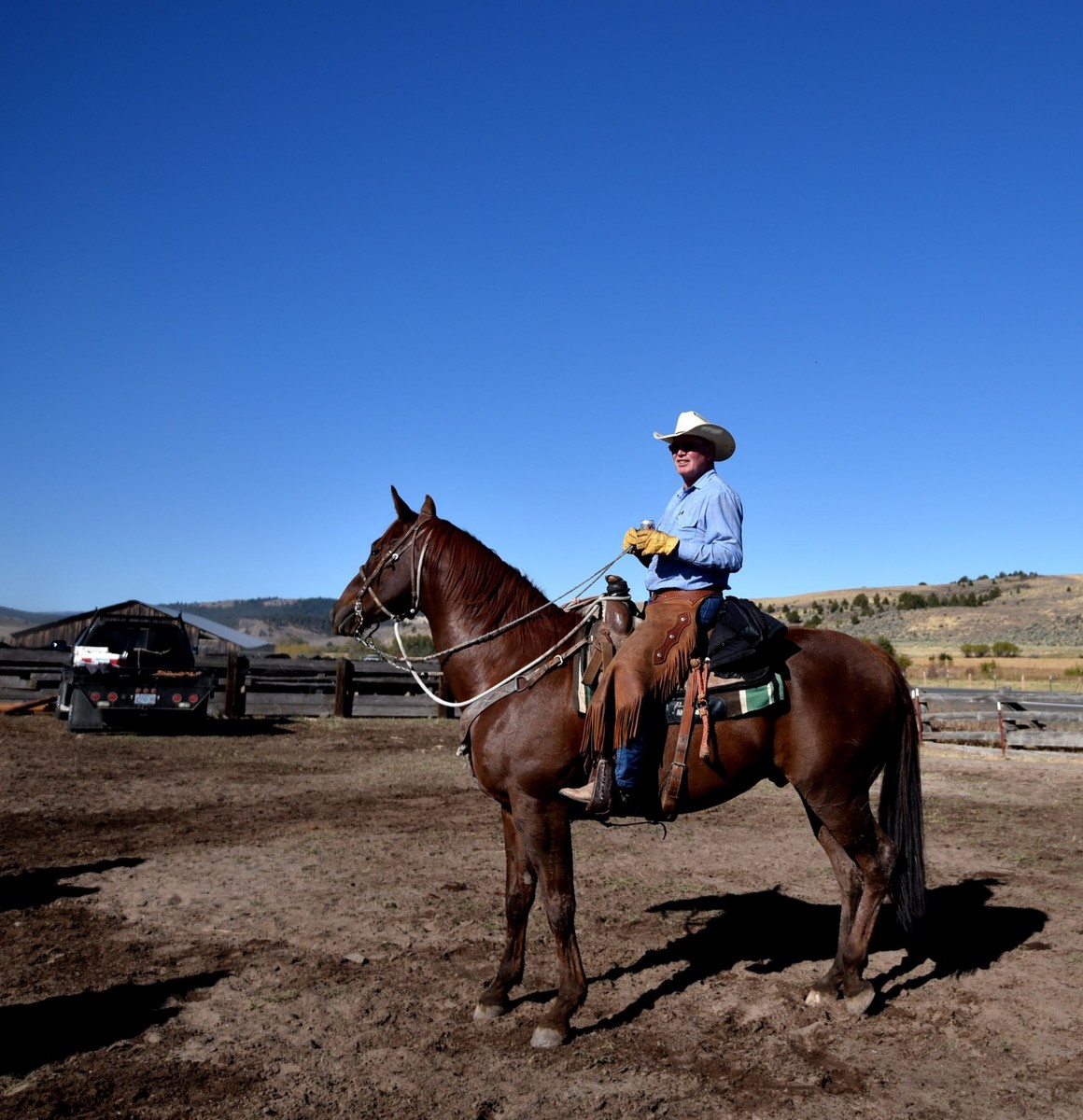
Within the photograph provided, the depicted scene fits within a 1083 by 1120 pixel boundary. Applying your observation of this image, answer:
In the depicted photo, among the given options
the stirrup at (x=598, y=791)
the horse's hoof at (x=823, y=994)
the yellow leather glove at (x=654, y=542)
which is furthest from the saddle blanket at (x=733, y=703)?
the horse's hoof at (x=823, y=994)

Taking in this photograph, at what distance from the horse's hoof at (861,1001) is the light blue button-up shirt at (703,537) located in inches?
92.0

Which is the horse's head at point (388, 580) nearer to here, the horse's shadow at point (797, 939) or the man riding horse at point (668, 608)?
the man riding horse at point (668, 608)

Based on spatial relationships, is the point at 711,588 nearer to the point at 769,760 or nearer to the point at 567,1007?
the point at 769,760

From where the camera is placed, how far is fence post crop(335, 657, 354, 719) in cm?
2183

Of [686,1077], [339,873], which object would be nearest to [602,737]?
[686,1077]

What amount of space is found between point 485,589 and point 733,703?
5.13 feet

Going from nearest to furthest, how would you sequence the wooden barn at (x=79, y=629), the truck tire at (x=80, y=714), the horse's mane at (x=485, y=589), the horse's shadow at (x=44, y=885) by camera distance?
the horse's mane at (x=485, y=589) < the horse's shadow at (x=44, y=885) < the truck tire at (x=80, y=714) < the wooden barn at (x=79, y=629)

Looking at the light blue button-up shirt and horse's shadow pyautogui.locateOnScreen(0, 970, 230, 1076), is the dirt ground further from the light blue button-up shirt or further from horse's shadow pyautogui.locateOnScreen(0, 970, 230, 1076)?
the light blue button-up shirt

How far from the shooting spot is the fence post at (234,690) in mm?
20703

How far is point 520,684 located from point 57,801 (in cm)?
816

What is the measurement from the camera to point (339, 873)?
25.4 feet

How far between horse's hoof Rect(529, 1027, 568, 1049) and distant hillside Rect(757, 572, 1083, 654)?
57.5 meters

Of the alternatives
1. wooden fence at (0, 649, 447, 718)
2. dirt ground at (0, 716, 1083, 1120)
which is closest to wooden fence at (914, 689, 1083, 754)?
dirt ground at (0, 716, 1083, 1120)

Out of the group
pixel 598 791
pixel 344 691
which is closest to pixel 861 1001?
pixel 598 791
